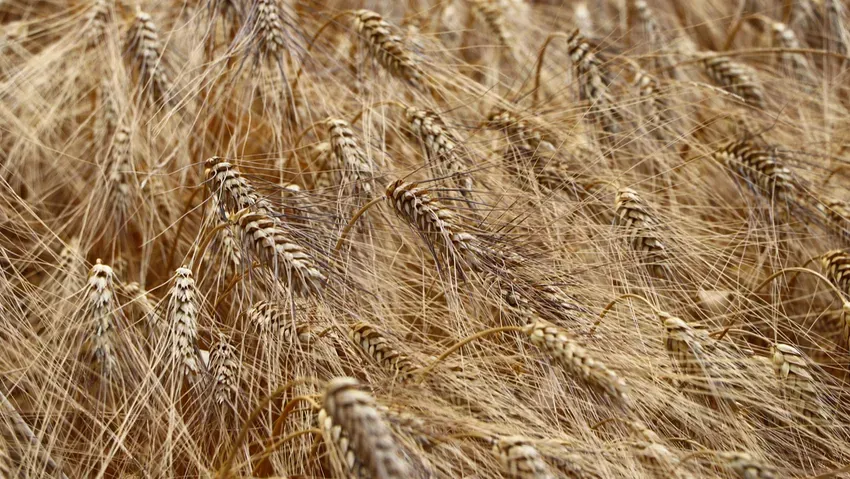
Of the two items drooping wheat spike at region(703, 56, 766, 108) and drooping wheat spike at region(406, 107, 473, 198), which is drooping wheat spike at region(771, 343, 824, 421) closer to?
drooping wheat spike at region(406, 107, 473, 198)

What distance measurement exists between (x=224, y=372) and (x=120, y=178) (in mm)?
699

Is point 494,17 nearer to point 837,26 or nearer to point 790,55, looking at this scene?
point 790,55

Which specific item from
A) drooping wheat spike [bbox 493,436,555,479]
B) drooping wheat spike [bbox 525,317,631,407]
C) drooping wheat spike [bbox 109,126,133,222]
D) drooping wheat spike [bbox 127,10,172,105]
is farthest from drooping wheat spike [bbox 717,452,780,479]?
drooping wheat spike [bbox 127,10,172,105]

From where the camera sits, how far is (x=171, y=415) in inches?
52.0

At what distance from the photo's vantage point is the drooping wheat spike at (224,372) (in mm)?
1365

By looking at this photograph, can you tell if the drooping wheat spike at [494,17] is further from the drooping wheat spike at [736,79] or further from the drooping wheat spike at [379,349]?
the drooping wheat spike at [379,349]

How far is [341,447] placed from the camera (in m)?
1.08

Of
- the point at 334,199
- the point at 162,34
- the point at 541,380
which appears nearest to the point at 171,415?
the point at 334,199

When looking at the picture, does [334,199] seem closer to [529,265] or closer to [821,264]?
[529,265]

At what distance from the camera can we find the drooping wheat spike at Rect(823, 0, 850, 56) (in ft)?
7.30

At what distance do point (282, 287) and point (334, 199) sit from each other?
Answer: 0.26 m

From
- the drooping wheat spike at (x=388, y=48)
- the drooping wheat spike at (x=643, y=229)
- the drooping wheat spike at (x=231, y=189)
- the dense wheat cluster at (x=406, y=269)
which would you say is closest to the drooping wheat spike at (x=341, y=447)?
the dense wheat cluster at (x=406, y=269)

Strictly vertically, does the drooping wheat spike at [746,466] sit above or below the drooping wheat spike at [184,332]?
below

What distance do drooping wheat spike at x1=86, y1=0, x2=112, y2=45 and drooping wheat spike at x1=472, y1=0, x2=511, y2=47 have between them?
1096 mm
